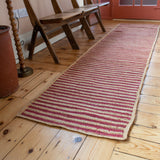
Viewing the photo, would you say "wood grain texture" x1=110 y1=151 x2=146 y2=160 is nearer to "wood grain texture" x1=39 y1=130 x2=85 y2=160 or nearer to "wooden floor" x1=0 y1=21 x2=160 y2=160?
"wooden floor" x1=0 y1=21 x2=160 y2=160

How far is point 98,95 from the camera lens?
142 centimetres

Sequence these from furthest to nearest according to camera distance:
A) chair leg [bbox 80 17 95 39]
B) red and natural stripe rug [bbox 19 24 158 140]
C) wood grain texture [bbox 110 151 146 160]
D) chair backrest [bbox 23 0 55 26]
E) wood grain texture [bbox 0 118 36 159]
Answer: chair leg [bbox 80 17 95 39], chair backrest [bbox 23 0 55 26], red and natural stripe rug [bbox 19 24 158 140], wood grain texture [bbox 0 118 36 159], wood grain texture [bbox 110 151 146 160]

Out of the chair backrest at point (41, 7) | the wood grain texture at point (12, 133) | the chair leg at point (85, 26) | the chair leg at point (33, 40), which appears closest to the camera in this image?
the wood grain texture at point (12, 133)

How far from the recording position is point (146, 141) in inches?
39.4

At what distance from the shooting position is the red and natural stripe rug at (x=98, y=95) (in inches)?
44.7

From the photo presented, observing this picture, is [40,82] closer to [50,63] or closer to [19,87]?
[19,87]

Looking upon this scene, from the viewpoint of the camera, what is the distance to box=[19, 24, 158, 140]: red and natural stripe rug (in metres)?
1.14

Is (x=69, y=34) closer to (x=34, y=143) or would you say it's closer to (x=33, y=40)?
(x=33, y=40)

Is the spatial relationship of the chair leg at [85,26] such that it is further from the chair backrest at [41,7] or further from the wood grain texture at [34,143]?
the wood grain texture at [34,143]

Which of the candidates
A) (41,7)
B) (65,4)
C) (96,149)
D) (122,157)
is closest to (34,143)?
(96,149)

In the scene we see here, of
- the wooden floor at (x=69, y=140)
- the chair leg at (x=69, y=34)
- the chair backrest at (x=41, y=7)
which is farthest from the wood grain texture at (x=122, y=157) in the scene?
the chair backrest at (x=41, y=7)

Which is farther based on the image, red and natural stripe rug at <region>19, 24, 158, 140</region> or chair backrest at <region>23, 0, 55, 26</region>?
chair backrest at <region>23, 0, 55, 26</region>

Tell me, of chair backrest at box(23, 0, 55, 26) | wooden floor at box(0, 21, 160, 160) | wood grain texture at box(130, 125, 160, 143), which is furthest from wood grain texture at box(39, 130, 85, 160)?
chair backrest at box(23, 0, 55, 26)

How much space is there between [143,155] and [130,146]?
3.0 inches
